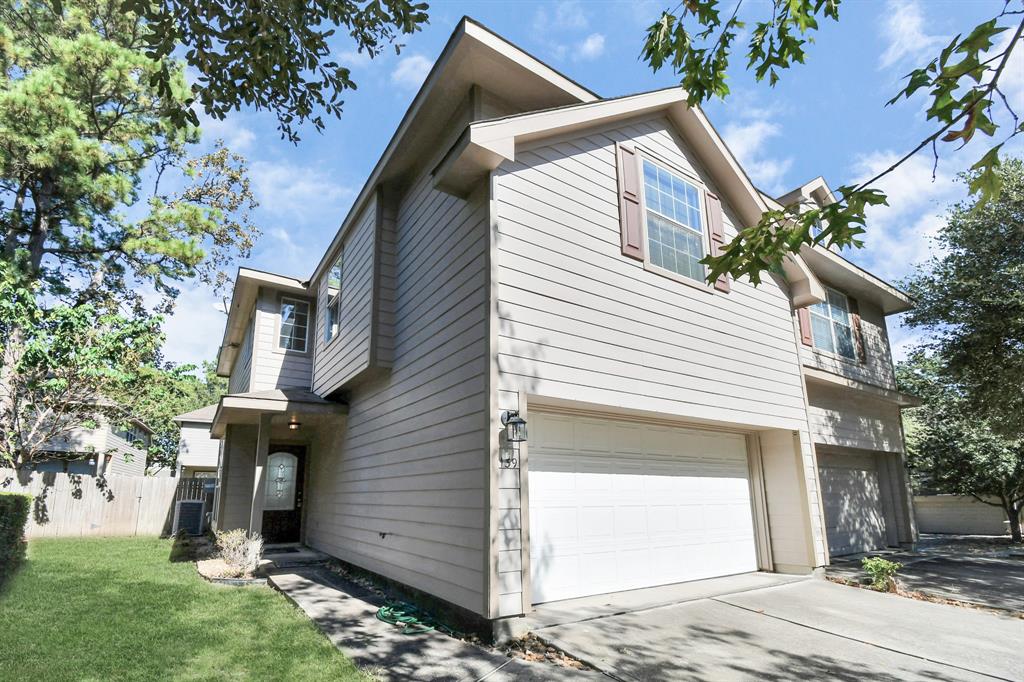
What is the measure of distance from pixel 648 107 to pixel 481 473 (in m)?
5.61

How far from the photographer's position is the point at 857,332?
12.0m

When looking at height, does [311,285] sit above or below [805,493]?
above

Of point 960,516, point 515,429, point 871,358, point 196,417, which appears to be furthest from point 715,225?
point 960,516

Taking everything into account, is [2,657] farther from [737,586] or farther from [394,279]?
[737,586]

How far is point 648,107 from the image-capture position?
761 cm

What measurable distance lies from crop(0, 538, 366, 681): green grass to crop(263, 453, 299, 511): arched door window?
11.3 feet

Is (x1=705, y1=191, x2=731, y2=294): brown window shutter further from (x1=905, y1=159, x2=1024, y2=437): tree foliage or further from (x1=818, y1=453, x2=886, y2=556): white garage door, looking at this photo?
(x1=905, y1=159, x2=1024, y2=437): tree foliage

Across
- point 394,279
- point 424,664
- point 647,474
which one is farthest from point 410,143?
point 424,664

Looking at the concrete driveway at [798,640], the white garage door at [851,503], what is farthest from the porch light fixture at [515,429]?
the white garage door at [851,503]

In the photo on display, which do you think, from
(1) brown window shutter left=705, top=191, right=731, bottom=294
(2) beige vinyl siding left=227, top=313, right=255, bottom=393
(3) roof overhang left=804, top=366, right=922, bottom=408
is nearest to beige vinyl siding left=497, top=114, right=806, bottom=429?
(1) brown window shutter left=705, top=191, right=731, bottom=294

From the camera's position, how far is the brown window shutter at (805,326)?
984cm

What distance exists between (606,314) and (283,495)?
29.9 ft

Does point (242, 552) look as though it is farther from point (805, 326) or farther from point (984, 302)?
point (984, 302)

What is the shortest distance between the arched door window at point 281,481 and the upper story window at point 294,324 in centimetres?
246
